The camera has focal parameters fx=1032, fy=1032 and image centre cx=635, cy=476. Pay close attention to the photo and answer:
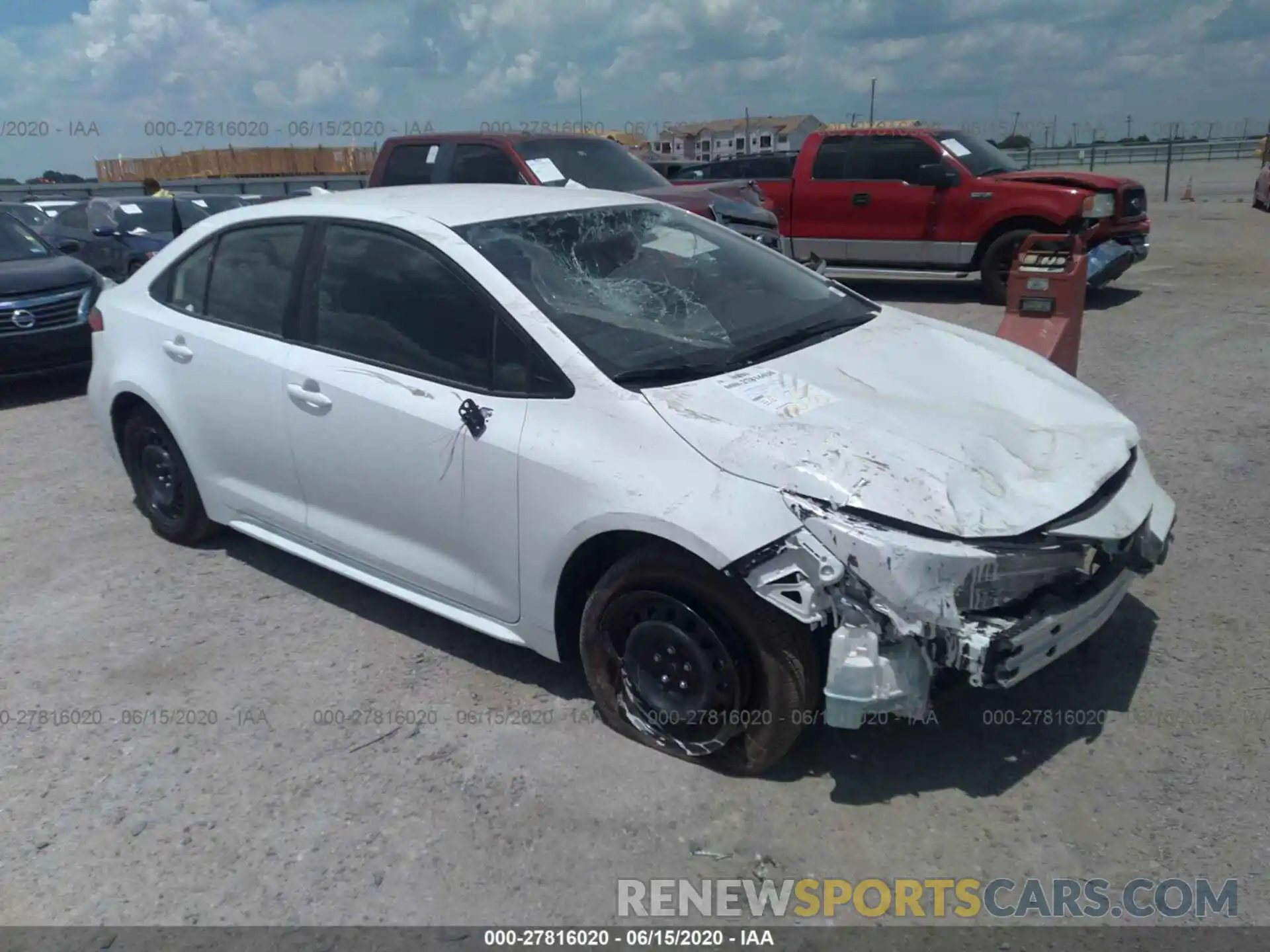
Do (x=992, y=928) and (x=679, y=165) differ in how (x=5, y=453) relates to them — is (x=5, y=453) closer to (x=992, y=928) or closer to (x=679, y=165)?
(x=992, y=928)

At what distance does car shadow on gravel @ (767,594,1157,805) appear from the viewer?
10.5 ft

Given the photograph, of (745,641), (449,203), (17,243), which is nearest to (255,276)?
(449,203)

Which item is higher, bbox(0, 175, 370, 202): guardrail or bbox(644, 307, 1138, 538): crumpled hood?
bbox(0, 175, 370, 202): guardrail

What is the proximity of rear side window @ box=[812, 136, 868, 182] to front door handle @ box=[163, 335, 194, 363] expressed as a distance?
917 centimetres

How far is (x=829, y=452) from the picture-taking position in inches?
116

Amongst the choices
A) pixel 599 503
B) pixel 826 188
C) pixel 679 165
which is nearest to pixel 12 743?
pixel 599 503

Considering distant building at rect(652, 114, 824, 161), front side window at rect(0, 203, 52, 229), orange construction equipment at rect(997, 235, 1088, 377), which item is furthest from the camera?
distant building at rect(652, 114, 824, 161)

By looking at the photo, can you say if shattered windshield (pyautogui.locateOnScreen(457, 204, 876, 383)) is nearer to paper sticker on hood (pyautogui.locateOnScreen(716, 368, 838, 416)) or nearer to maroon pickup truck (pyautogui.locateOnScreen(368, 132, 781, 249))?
paper sticker on hood (pyautogui.locateOnScreen(716, 368, 838, 416))

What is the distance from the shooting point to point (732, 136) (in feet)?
136

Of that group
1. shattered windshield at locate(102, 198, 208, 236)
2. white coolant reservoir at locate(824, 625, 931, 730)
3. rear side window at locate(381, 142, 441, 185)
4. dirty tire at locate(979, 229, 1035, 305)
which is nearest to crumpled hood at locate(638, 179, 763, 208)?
rear side window at locate(381, 142, 441, 185)

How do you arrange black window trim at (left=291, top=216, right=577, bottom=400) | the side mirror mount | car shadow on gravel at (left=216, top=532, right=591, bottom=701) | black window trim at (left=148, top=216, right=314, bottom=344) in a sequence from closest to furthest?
black window trim at (left=291, top=216, right=577, bottom=400), car shadow on gravel at (left=216, top=532, right=591, bottom=701), black window trim at (left=148, top=216, right=314, bottom=344), the side mirror mount

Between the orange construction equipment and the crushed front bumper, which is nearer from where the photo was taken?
the crushed front bumper

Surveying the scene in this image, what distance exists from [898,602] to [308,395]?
2407 mm

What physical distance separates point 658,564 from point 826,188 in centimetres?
1008
